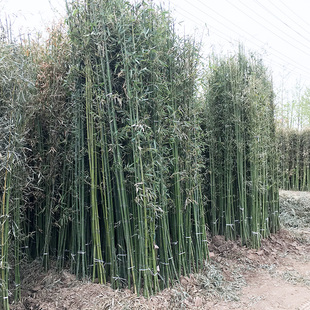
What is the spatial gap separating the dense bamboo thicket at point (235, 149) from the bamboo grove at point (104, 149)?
1.02m

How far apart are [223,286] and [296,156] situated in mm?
6839

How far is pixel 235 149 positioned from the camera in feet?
14.2

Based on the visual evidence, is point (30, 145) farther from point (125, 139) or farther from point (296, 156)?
point (296, 156)

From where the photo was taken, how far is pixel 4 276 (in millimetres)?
2139

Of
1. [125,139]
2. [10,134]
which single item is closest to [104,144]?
[125,139]

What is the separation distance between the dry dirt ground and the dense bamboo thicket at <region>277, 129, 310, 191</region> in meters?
4.31

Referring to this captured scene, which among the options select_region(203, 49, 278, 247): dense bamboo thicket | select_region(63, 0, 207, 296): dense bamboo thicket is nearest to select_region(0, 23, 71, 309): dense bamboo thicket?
select_region(63, 0, 207, 296): dense bamboo thicket

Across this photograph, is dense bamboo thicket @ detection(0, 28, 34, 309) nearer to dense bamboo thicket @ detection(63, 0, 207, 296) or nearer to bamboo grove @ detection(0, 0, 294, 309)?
bamboo grove @ detection(0, 0, 294, 309)

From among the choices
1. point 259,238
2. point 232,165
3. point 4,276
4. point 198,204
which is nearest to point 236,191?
point 232,165

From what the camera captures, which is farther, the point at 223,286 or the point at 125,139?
the point at 223,286

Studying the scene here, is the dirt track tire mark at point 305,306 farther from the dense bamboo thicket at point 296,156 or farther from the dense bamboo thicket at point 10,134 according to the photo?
the dense bamboo thicket at point 296,156

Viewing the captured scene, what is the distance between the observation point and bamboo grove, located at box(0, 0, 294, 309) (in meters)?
2.35

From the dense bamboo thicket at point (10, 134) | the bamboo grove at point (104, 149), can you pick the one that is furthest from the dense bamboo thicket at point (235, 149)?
the dense bamboo thicket at point (10, 134)

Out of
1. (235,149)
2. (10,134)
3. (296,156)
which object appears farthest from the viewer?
(296,156)
